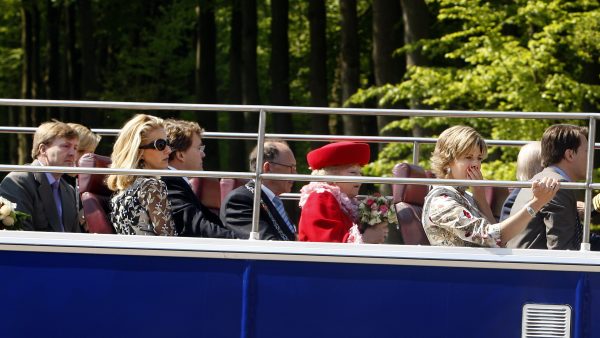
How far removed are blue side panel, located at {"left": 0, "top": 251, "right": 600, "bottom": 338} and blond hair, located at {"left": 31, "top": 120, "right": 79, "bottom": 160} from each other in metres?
0.83

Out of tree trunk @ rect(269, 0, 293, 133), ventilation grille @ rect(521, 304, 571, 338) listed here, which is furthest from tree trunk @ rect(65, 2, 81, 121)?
ventilation grille @ rect(521, 304, 571, 338)

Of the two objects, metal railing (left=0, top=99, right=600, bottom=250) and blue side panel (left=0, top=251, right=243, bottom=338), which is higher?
metal railing (left=0, top=99, right=600, bottom=250)

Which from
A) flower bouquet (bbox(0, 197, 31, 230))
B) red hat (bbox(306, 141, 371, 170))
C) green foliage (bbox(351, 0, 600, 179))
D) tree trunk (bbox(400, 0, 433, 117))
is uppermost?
tree trunk (bbox(400, 0, 433, 117))

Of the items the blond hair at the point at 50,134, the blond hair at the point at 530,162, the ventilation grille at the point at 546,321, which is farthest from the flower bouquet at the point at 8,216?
the blond hair at the point at 530,162

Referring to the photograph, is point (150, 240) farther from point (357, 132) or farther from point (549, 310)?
point (357, 132)

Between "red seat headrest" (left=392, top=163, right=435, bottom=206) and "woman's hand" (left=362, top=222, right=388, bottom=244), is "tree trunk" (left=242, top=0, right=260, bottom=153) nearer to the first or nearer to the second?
"red seat headrest" (left=392, top=163, right=435, bottom=206)

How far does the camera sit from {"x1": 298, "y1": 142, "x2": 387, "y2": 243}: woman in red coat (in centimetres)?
619

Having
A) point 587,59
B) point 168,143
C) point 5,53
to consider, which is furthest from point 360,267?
point 5,53

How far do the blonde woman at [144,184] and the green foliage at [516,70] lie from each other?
764 centimetres

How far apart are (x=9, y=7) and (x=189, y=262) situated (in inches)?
900

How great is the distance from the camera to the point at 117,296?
596cm

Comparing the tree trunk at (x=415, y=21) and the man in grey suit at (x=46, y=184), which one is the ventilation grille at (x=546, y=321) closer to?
the man in grey suit at (x=46, y=184)

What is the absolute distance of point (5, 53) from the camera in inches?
1356

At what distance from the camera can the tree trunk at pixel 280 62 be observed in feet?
80.6
